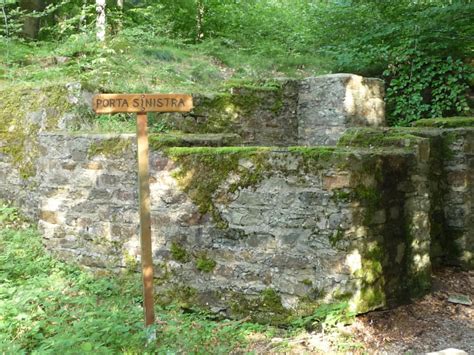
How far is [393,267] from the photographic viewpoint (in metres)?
4.46

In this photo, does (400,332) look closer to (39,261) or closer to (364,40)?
(39,261)

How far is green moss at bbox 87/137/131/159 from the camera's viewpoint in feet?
16.5

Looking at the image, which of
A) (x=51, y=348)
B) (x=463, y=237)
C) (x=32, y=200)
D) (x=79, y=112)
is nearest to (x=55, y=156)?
(x=79, y=112)

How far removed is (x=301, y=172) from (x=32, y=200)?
4.11 metres

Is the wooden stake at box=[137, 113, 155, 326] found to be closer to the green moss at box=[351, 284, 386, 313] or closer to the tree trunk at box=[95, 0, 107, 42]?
the green moss at box=[351, 284, 386, 313]

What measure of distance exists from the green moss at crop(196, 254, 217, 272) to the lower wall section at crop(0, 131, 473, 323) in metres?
0.01

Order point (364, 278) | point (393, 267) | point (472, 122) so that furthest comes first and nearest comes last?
1. point (472, 122)
2. point (393, 267)
3. point (364, 278)

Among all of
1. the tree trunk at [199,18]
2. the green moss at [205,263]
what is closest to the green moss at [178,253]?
the green moss at [205,263]

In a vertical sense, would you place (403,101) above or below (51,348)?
above

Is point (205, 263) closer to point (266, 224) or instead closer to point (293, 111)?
point (266, 224)

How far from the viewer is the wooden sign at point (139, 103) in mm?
3783

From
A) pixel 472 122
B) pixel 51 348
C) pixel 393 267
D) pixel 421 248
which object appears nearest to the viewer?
pixel 51 348

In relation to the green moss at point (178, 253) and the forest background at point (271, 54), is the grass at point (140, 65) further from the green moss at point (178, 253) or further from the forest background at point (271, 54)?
the green moss at point (178, 253)

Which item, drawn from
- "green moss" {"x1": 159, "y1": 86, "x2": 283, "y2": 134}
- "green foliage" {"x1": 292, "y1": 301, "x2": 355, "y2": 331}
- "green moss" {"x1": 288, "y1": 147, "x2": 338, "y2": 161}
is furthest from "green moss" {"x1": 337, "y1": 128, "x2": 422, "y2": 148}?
"green moss" {"x1": 159, "y1": 86, "x2": 283, "y2": 134}
